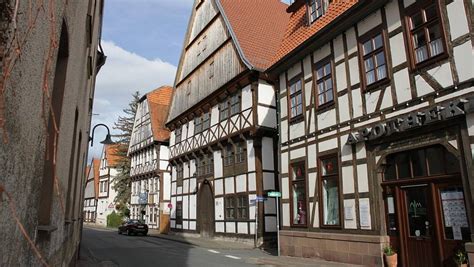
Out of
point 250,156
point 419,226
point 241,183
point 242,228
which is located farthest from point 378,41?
point 242,228

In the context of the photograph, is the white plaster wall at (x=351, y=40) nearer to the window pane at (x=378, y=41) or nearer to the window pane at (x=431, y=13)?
the window pane at (x=378, y=41)

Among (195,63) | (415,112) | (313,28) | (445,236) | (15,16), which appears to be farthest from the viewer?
(195,63)

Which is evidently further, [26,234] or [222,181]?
[222,181]

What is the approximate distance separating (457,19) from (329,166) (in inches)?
230

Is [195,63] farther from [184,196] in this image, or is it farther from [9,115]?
[9,115]

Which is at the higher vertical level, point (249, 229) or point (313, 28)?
point (313, 28)

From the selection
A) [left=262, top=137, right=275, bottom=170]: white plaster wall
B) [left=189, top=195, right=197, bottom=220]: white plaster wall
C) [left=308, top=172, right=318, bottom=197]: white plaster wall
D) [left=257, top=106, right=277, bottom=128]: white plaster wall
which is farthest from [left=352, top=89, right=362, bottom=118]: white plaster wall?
[left=189, top=195, right=197, bottom=220]: white plaster wall

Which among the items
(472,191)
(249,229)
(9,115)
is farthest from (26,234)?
(249,229)

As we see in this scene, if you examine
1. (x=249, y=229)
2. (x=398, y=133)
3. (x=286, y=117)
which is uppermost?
(x=286, y=117)

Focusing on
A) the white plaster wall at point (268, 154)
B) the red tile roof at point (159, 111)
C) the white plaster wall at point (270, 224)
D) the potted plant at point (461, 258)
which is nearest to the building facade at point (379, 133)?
the potted plant at point (461, 258)

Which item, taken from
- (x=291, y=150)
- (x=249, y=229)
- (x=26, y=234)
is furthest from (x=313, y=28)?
(x=26, y=234)

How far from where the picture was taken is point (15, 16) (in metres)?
1.88

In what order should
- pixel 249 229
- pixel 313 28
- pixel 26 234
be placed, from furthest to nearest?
pixel 249 229, pixel 313 28, pixel 26 234

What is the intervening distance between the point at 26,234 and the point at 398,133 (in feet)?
31.9
